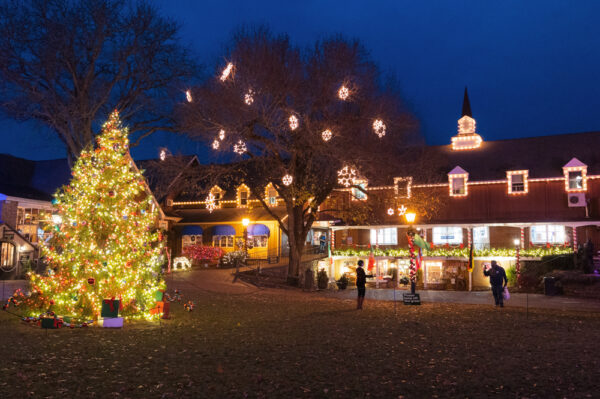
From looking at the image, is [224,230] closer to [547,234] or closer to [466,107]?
[466,107]

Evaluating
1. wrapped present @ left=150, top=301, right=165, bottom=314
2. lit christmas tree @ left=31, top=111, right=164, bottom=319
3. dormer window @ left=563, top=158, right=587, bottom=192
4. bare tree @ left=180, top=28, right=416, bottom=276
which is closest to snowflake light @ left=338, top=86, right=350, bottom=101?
bare tree @ left=180, top=28, right=416, bottom=276

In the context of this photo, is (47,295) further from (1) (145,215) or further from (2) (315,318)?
(2) (315,318)

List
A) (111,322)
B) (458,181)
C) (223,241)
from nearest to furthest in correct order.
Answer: (111,322) → (458,181) → (223,241)

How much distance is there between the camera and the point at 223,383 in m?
6.54

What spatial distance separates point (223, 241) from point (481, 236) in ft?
66.4

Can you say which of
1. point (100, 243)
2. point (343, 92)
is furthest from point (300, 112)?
point (100, 243)

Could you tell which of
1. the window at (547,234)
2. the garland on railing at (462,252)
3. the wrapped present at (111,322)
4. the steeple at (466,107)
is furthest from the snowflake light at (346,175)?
the steeple at (466,107)

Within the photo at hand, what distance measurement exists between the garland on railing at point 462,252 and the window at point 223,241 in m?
8.87

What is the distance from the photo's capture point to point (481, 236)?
34.6 m

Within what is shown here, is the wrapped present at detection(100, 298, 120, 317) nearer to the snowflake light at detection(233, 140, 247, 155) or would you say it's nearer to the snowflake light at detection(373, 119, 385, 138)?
the snowflake light at detection(233, 140, 247, 155)

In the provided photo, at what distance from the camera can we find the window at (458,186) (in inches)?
1360

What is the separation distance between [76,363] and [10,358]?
118 centimetres

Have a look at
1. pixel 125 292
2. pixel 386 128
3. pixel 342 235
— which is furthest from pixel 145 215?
pixel 342 235

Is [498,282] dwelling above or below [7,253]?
below
